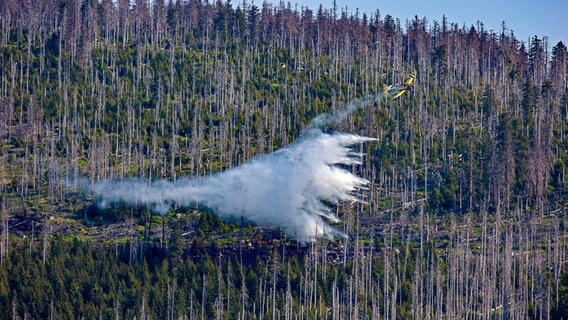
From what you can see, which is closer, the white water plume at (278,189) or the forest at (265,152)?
the forest at (265,152)

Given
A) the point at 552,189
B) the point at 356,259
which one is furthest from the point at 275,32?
the point at 356,259

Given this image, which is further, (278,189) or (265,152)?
(265,152)

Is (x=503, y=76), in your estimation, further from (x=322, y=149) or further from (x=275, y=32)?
(x=322, y=149)

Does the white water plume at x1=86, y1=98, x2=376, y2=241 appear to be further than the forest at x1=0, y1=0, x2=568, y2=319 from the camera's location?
Yes
